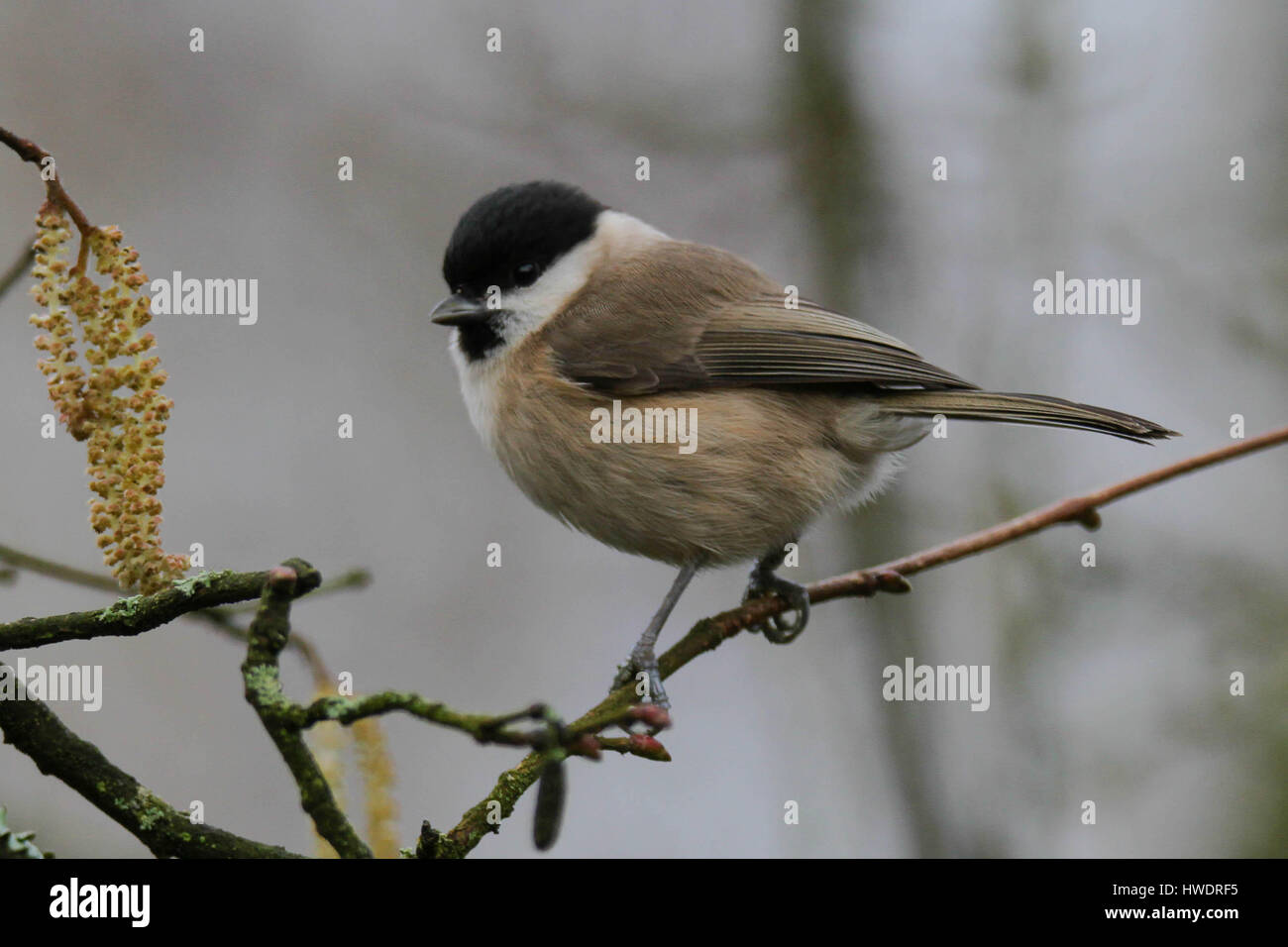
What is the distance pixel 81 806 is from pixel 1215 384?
152 inches

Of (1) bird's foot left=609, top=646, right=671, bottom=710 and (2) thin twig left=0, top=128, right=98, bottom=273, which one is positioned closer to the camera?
(2) thin twig left=0, top=128, right=98, bottom=273

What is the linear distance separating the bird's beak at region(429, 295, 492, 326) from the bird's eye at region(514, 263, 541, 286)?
5.6 inches

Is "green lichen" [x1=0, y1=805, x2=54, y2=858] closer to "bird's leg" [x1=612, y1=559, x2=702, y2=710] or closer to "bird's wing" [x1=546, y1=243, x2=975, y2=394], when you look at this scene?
"bird's leg" [x1=612, y1=559, x2=702, y2=710]

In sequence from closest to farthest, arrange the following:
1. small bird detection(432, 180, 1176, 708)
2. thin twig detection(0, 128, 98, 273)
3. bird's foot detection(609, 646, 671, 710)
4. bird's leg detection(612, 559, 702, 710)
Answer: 1. thin twig detection(0, 128, 98, 273)
2. bird's foot detection(609, 646, 671, 710)
3. bird's leg detection(612, 559, 702, 710)
4. small bird detection(432, 180, 1176, 708)

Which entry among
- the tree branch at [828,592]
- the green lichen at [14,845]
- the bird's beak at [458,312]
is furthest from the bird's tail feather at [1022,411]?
the green lichen at [14,845]

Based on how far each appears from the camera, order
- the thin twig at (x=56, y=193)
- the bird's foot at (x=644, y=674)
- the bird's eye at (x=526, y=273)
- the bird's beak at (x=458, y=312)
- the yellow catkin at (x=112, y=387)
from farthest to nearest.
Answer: the bird's eye at (x=526, y=273), the bird's beak at (x=458, y=312), the bird's foot at (x=644, y=674), the yellow catkin at (x=112, y=387), the thin twig at (x=56, y=193)

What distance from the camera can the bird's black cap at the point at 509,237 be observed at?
3.08m

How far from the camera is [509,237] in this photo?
3.13 metres

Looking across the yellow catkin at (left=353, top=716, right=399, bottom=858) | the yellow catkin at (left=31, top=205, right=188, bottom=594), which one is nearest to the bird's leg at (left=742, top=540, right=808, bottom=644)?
the yellow catkin at (left=353, top=716, right=399, bottom=858)

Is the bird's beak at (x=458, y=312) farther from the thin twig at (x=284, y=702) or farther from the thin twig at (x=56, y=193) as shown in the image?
the thin twig at (x=284, y=702)

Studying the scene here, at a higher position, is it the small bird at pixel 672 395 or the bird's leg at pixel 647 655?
the small bird at pixel 672 395

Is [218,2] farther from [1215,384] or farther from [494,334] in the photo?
[1215,384]

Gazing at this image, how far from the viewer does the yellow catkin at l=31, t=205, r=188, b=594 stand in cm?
134
